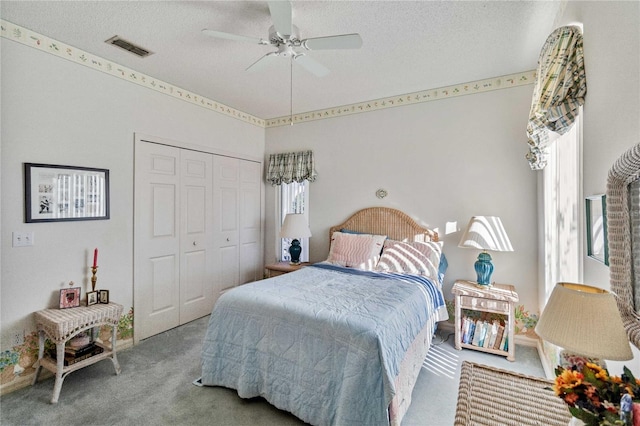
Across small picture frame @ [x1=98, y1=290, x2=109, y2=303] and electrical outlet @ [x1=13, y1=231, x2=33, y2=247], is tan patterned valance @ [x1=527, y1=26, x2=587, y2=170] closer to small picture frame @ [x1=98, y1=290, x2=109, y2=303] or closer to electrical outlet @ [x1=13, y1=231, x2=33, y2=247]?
small picture frame @ [x1=98, y1=290, x2=109, y2=303]

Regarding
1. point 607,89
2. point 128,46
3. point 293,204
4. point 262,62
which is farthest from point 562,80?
point 293,204

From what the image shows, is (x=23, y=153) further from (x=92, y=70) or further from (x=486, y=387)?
(x=486, y=387)

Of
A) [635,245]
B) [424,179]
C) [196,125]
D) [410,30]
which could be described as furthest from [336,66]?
[635,245]

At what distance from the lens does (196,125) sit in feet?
11.9

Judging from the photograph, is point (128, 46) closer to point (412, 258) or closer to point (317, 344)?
point (317, 344)

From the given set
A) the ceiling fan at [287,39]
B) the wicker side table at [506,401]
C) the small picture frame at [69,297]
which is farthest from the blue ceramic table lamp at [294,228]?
the wicker side table at [506,401]

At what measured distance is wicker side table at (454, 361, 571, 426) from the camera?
3.56 feet

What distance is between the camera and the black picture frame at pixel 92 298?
2550 mm

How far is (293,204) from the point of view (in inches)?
175

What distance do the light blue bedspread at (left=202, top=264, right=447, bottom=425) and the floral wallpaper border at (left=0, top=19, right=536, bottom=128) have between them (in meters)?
2.23

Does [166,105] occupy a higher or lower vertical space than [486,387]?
higher

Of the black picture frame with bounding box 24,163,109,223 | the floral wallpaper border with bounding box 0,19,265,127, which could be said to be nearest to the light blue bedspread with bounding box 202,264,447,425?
the black picture frame with bounding box 24,163,109,223

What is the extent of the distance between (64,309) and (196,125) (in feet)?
7.41

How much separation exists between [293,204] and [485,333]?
2.83 m
